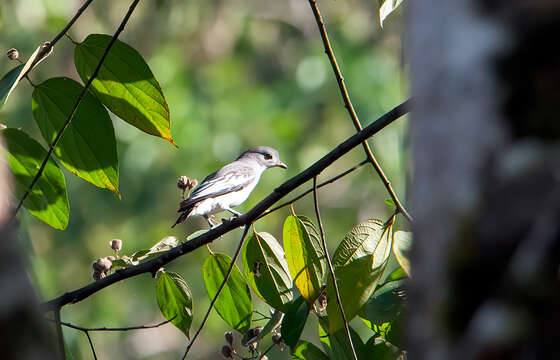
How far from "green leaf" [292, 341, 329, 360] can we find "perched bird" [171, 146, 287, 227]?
97.7 inches

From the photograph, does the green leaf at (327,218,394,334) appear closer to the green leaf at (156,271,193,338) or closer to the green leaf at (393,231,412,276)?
the green leaf at (393,231,412,276)

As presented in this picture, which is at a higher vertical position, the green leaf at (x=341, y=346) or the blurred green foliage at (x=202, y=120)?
the blurred green foliage at (x=202, y=120)

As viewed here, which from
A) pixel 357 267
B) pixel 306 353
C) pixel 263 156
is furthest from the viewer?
pixel 263 156

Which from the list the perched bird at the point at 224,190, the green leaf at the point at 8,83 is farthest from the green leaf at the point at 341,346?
the perched bird at the point at 224,190

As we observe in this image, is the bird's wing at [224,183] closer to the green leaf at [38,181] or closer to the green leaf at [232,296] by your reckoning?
the green leaf at [232,296]

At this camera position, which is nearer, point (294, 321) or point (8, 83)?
point (8, 83)

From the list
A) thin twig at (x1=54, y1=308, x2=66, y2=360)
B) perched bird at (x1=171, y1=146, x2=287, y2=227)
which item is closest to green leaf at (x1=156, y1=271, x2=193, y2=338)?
thin twig at (x1=54, y1=308, x2=66, y2=360)

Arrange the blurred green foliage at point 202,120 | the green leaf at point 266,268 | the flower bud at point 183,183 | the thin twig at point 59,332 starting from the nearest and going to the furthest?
the thin twig at point 59,332
the green leaf at point 266,268
the flower bud at point 183,183
the blurred green foliage at point 202,120

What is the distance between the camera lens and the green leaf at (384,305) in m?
2.17

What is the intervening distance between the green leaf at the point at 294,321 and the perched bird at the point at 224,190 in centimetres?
246

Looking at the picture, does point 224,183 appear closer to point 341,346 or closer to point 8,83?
point 341,346

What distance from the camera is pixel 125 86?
2225 millimetres

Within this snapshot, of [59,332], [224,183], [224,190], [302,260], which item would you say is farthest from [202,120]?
[59,332]

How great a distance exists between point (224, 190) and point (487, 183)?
4680 millimetres
